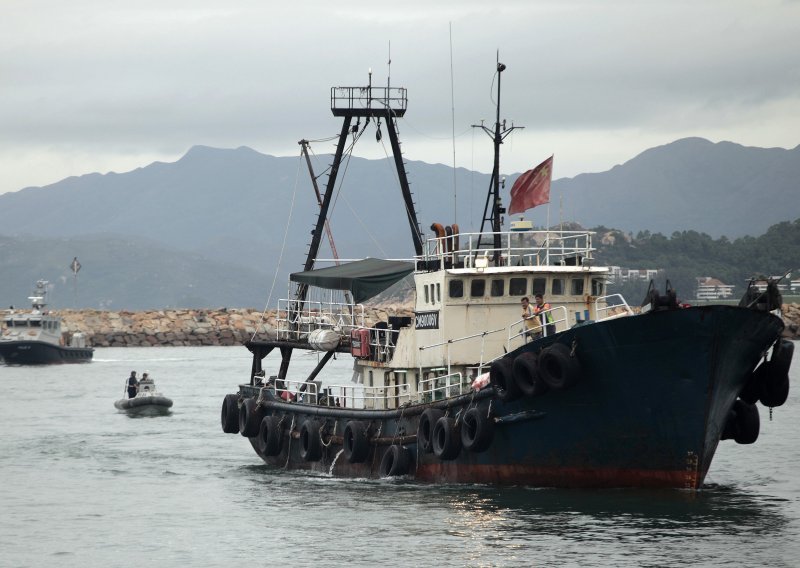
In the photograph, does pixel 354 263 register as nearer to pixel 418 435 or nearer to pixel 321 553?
pixel 418 435

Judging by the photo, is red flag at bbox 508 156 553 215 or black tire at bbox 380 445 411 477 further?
red flag at bbox 508 156 553 215

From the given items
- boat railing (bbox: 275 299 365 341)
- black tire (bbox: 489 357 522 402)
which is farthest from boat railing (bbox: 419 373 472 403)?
boat railing (bbox: 275 299 365 341)

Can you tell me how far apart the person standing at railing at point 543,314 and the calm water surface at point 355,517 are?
3294mm

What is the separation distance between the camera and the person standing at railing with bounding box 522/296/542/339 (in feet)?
95.7

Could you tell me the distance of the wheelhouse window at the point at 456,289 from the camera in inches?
1227

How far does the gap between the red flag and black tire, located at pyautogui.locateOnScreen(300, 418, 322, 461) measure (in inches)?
295

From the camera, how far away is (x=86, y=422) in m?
56.3

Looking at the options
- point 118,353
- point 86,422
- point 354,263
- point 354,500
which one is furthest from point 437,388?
point 118,353

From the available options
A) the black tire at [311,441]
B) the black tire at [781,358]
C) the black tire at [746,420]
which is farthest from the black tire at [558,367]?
the black tire at [311,441]

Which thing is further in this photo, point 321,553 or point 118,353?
point 118,353

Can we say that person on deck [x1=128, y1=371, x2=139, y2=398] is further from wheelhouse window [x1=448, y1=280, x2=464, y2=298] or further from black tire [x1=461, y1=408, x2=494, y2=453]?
black tire [x1=461, y1=408, x2=494, y2=453]

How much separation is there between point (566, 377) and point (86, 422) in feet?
109

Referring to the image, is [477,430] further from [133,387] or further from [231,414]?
[133,387]

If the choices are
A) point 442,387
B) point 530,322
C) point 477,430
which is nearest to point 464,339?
point 442,387
